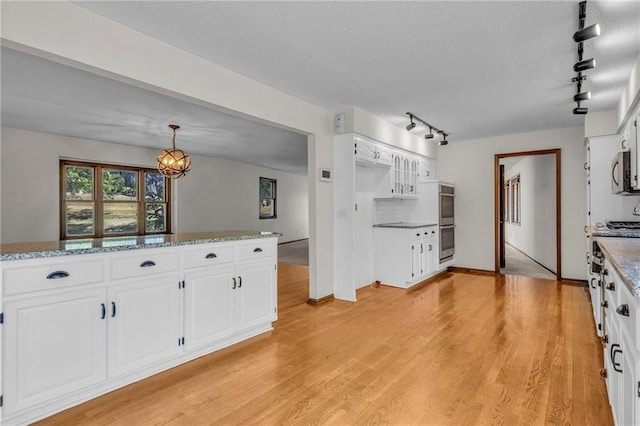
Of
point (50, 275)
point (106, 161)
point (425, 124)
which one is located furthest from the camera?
point (106, 161)

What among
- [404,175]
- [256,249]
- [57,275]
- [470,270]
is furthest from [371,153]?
[57,275]

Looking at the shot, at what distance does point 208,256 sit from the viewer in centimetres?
272

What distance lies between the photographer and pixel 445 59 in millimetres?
2953

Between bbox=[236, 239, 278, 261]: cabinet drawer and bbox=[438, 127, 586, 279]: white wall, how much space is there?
4.42m

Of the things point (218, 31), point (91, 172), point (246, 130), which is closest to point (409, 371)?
point (218, 31)

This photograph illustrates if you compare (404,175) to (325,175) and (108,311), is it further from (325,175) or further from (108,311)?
(108,311)

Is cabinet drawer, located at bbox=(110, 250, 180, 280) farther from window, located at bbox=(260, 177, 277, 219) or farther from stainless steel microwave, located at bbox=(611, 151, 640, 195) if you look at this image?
window, located at bbox=(260, 177, 277, 219)

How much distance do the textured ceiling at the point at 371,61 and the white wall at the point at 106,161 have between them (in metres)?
0.48

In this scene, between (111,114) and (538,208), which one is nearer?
(111,114)

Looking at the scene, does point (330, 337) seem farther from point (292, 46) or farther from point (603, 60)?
point (603, 60)

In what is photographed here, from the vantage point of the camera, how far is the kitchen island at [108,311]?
1804 millimetres

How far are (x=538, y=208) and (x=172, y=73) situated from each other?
7.25m

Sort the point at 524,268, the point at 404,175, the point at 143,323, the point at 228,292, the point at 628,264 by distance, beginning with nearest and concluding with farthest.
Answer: the point at 628,264
the point at 143,323
the point at 228,292
the point at 404,175
the point at 524,268

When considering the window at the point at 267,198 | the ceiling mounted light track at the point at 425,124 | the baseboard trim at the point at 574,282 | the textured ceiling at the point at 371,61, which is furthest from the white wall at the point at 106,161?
the baseboard trim at the point at 574,282
